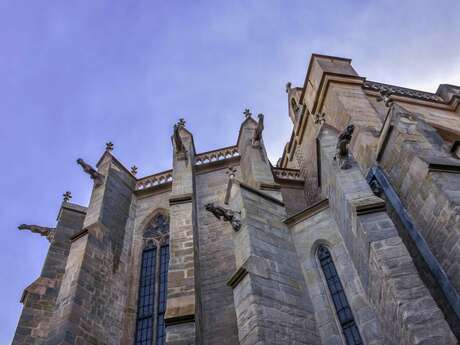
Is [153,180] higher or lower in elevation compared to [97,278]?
higher

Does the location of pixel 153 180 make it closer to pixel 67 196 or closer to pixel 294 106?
pixel 67 196

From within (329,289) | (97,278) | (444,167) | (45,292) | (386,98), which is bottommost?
(329,289)

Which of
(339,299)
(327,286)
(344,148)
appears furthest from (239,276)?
(344,148)

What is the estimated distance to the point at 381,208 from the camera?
5.89 meters

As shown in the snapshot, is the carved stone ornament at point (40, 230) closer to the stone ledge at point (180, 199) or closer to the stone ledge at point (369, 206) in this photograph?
the stone ledge at point (180, 199)

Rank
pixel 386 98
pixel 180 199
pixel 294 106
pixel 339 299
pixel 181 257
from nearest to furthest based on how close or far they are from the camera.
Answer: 1. pixel 339 299
2. pixel 181 257
3. pixel 386 98
4. pixel 180 199
5. pixel 294 106

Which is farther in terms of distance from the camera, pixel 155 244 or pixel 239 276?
pixel 155 244

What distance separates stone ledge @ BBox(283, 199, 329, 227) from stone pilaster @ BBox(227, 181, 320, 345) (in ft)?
0.61

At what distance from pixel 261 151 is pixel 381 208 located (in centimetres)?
578

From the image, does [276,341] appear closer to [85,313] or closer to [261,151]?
[85,313]

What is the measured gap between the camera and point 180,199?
384 inches

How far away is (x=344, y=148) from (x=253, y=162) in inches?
153

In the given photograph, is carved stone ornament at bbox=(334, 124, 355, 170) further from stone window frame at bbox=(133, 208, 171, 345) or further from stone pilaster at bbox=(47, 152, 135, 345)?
stone pilaster at bbox=(47, 152, 135, 345)

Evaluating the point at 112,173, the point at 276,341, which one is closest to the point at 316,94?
the point at 112,173
